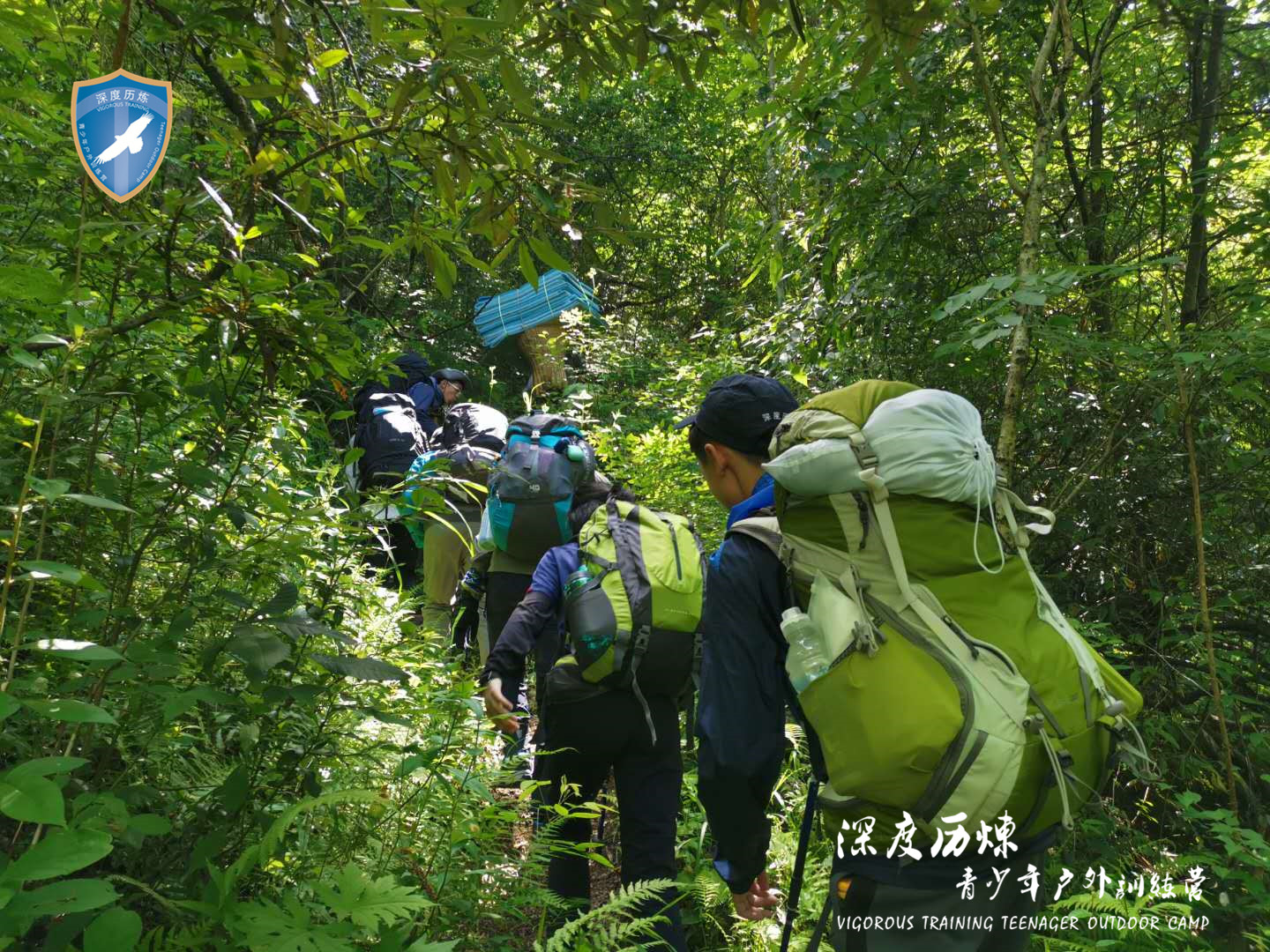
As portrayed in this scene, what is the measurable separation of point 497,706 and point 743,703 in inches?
62.7

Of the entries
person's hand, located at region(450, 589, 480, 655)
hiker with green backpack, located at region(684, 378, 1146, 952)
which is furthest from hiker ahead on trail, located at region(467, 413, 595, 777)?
→ hiker with green backpack, located at region(684, 378, 1146, 952)

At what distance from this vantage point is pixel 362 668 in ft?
5.41

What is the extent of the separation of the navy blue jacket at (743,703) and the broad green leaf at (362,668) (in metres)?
0.78

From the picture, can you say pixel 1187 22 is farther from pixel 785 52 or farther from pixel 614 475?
pixel 614 475

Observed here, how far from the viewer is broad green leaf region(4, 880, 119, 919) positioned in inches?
41.7

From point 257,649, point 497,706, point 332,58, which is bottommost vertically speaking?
point 497,706

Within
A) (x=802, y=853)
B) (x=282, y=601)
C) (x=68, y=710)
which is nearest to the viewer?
(x=68, y=710)

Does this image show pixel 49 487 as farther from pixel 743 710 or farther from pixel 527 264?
pixel 743 710

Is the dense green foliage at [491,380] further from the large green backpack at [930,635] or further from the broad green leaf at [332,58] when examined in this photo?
the large green backpack at [930,635]

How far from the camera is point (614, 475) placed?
5930 mm

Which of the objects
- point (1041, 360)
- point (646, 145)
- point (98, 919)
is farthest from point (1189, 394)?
point (646, 145)

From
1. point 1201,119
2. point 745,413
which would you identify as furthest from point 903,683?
point 1201,119

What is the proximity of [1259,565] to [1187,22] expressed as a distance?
2861 millimetres

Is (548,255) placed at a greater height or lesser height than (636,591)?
greater
